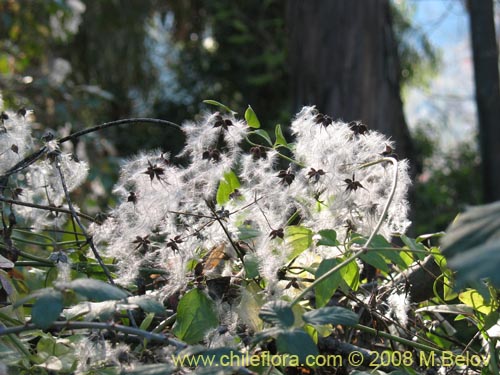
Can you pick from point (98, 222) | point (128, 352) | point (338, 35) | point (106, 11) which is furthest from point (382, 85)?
point (106, 11)

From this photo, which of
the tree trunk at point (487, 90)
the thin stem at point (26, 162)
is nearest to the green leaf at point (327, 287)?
the thin stem at point (26, 162)

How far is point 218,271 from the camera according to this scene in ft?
2.65

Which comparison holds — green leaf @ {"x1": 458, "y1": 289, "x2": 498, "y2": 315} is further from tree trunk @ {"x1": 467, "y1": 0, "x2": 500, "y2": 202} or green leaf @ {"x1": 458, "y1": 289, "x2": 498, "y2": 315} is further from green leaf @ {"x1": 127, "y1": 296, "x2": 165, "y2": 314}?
tree trunk @ {"x1": 467, "y1": 0, "x2": 500, "y2": 202}

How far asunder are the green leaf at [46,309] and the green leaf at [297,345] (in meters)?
0.19

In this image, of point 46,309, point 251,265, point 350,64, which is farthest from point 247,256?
point 350,64

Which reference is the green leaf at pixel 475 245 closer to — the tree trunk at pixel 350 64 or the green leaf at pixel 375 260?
the green leaf at pixel 375 260

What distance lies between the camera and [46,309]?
1.86 feet

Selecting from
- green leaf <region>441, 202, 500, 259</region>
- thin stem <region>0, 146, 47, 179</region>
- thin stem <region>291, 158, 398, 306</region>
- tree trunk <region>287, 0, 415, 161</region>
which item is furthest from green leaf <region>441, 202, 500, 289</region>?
tree trunk <region>287, 0, 415, 161</region>

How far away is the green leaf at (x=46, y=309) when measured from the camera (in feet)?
1.83

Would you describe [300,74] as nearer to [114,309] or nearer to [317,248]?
[317,248]

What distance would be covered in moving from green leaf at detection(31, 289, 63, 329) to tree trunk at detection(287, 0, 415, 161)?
7.69 ft

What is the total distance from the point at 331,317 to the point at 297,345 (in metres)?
0.05

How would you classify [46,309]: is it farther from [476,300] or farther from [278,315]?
[476,300]

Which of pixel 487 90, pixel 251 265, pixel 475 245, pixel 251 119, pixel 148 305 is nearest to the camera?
pixel 475 245
